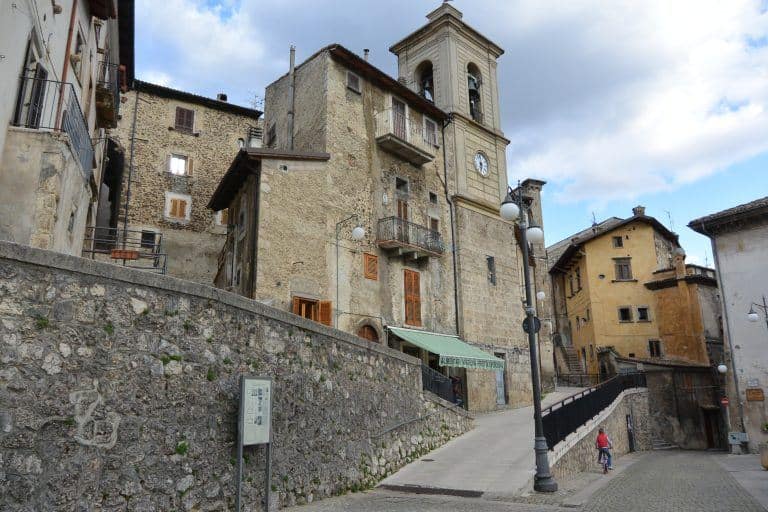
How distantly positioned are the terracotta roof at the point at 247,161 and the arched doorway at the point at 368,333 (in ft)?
20.1

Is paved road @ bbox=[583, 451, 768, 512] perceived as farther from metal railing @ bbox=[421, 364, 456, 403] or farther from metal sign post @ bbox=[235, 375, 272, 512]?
metal sign post @ bbox=[235, 375, 272, 512]

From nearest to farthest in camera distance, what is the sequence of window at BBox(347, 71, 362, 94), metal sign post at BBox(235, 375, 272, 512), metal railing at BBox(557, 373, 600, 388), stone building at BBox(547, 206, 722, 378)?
1. metal sign post at BBox(235, 375, 272, 512)
2. window at BBox(347, 71, 362, 94)
3. stone building at BBox(547, 206, 722, 378)
4. metal railing at BBox(557, 373, 600, 388)

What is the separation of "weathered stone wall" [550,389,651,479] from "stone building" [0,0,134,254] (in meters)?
11.1

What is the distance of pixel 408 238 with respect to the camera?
2192 cm

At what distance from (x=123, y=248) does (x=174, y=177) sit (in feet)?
27.0

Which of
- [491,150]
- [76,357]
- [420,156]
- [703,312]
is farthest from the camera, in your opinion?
[703,312]

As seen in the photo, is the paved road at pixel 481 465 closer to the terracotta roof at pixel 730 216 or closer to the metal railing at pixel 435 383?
the metal railing at pixel 435 383

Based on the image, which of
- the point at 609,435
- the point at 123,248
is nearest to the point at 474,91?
the point at 609,435

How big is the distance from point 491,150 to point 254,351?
851 inches

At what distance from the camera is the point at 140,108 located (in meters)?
26.4

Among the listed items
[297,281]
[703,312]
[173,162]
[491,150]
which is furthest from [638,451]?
[173,162]

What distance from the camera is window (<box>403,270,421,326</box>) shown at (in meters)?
A: 21.8

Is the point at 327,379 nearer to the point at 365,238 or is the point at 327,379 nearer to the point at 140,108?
the point at 365,238

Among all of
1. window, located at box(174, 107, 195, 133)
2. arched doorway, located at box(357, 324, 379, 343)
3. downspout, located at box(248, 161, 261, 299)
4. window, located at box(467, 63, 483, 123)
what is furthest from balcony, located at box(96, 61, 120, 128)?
window, located at box(467, 63, 483, 123)
